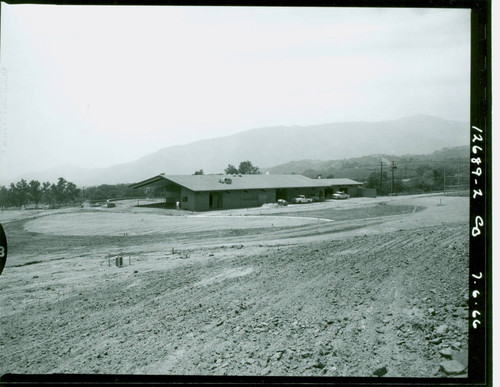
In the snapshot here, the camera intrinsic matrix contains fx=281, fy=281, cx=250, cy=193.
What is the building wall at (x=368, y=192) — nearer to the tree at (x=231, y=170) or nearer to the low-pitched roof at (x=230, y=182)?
the low-pitched roof at (x=230, y=182)

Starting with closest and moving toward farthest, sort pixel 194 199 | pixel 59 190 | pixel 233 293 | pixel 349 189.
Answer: pixel 233 293 → pixel 59 190 → pixel 194 199 → pixel 349 189

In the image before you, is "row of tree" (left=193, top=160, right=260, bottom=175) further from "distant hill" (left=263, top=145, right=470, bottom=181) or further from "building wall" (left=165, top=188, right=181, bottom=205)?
"building wall" (left=165, top=188, right=181, bottom=205)

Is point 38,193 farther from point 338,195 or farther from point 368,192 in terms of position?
point 368,192

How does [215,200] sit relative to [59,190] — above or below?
below

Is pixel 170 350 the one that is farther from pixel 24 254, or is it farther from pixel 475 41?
pixel 475 41

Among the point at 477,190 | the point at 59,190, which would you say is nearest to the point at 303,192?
the point at 477,190

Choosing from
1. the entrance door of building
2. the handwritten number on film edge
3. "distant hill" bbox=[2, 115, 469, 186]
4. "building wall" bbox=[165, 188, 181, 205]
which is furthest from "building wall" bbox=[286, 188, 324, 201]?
the handwritten number on film edge
